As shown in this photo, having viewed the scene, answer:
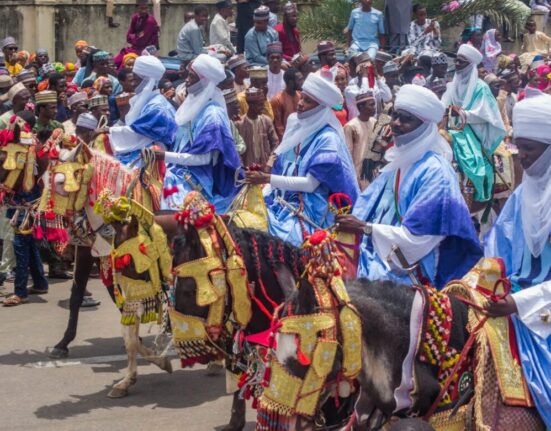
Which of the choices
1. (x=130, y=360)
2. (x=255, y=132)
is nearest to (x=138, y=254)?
(x=130, y=360)

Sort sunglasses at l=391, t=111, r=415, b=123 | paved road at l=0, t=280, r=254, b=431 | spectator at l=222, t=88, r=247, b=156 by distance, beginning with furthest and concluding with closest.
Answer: spectator at l=222, t=88, r=247, b=156 → paved road at l=0, t=280, r=254, b=431 → sunglasses at l=391, t=111, r=415, b=123

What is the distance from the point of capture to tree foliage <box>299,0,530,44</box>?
19.8 meters

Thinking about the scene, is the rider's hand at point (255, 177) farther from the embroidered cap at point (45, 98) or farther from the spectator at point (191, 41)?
the spectator at point (191, 41)

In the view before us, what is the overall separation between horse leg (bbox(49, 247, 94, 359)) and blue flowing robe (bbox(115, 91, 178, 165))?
896 mm

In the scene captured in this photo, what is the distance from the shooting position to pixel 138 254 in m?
7.95


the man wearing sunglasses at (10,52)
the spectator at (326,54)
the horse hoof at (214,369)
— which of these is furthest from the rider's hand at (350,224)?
the man wearing sunglasses at (10,52)

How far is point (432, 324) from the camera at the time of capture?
4637mm

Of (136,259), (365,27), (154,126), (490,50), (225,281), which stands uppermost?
(365,27)

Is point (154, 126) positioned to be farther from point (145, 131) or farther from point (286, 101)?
point (286, 101)

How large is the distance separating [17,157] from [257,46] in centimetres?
688

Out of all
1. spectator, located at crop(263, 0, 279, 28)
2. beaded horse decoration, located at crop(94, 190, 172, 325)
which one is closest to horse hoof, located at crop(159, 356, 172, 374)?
beaded horse decoration, located at crop(94, 190, 172, 325)

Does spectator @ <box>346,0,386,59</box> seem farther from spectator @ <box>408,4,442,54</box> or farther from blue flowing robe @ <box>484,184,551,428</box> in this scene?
blue flowing robe @ <box>484,184,551,428</box>

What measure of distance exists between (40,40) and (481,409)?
16.5 metres

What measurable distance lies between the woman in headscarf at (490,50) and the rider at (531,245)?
14.1 meters
